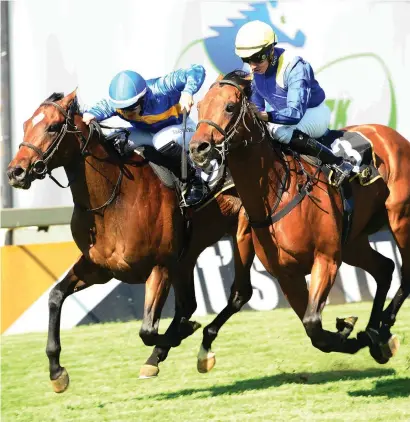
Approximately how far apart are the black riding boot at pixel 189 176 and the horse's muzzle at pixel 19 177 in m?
1.23

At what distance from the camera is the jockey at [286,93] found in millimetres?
6848

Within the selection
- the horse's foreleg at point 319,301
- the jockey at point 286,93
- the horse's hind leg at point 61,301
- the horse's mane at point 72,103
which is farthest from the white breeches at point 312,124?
the horse's hind leg at point 61,301

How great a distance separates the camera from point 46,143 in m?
7.23

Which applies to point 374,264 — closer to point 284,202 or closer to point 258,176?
point 284,202

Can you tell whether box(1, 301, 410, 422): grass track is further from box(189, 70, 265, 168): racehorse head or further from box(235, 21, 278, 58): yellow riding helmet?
box(235, 21, 278, 58): yellow riding helmet

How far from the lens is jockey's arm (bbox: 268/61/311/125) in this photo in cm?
681

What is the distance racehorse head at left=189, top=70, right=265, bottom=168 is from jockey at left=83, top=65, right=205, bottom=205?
3.49 ft

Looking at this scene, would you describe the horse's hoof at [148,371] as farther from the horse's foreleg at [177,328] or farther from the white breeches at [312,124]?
the white breeches at [312,124]

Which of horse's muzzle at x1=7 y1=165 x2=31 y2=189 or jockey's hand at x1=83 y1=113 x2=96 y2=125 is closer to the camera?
horse's muzzle at x1=7 y1=165 x2=31 y2=189

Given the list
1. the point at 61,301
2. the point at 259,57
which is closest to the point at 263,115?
the point at 259,57

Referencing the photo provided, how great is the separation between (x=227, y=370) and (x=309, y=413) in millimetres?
1929

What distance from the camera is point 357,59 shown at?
1350 cm

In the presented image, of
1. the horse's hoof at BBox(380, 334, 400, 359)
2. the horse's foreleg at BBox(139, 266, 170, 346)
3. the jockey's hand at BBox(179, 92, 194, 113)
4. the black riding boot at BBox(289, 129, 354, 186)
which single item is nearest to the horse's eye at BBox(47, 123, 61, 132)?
the jockey's hand at BBox(179, 92, 194, 113)

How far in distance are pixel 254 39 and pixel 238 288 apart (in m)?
2.34
